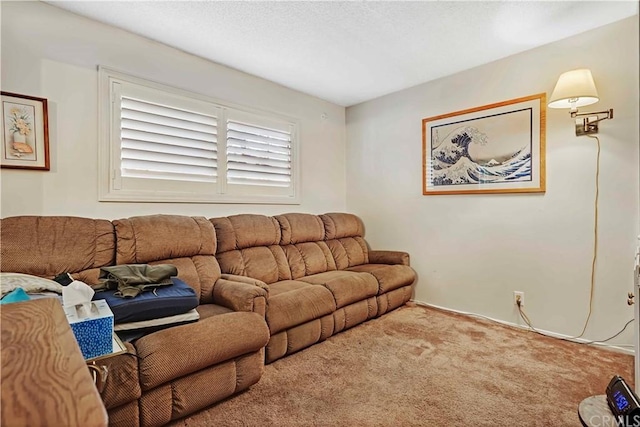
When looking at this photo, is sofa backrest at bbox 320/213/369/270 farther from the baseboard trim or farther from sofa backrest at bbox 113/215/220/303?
sofa backrest at bbox 113/215/220/303

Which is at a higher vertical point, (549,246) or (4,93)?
(4,93)

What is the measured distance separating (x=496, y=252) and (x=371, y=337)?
4.75 feet

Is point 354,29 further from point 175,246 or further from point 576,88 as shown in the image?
point 175,246

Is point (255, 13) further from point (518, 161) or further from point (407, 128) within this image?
point (518, 161)

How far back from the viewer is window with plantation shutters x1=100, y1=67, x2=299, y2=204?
2492mm

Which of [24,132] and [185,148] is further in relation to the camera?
[185,148]

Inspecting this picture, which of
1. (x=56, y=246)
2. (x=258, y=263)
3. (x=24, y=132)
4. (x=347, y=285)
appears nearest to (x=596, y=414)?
(x=347, y=285)

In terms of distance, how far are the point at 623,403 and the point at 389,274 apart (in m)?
2.18

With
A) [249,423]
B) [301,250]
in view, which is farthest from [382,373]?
[301,250]

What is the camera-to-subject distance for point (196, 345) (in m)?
1.65

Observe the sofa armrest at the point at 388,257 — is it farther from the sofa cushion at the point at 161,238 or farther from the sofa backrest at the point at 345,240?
the sofa cushion at the point at 161,238

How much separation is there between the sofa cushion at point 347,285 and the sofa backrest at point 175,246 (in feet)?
2.97

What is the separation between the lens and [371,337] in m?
2.70

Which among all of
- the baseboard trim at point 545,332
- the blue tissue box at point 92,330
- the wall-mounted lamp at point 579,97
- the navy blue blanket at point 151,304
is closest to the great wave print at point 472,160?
the wall-mounted lamp at point 579,97
